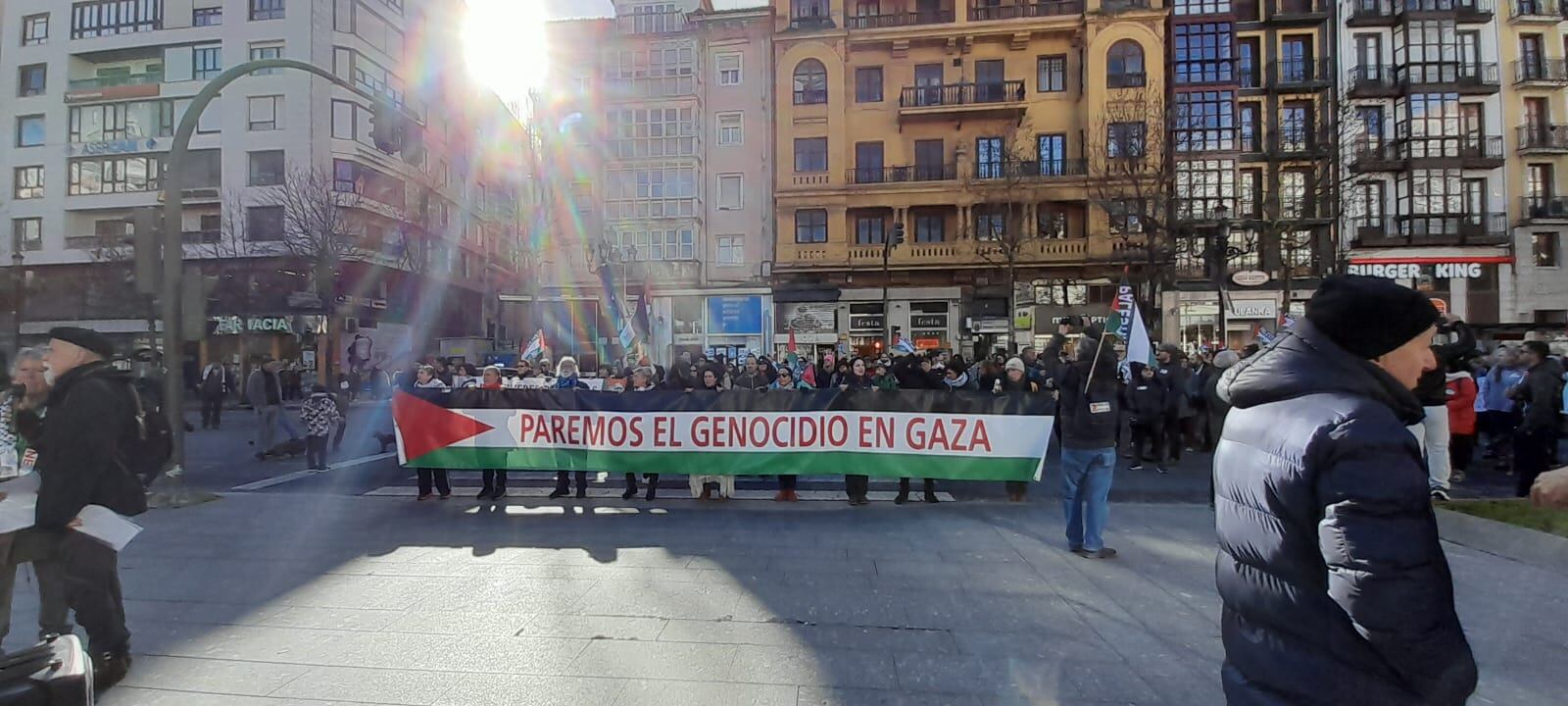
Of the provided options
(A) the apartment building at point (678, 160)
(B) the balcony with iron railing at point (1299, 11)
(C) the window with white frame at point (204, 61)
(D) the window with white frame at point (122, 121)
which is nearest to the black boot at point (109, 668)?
(A) the apartment building at point (678, 160)

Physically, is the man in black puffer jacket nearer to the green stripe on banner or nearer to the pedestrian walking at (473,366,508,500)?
the green stripe on banner

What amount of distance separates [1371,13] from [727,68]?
1169 inches

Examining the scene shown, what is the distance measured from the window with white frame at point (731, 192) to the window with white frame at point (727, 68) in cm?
469

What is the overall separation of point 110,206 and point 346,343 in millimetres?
16830

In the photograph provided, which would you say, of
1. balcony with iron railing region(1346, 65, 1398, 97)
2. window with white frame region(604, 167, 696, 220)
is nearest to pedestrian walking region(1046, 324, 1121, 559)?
window with white frame region(604, 167, 696, 220)

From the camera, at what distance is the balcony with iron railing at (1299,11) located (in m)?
32.8

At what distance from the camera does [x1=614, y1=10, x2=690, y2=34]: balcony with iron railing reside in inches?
1432

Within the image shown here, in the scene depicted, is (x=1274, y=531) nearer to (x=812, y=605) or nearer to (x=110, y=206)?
(x=812, y=605)

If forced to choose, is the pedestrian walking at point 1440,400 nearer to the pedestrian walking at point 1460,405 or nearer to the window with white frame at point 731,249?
the pedestrian walking at point 1460,405

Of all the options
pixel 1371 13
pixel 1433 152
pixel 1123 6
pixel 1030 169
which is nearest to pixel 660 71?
pixel 1030 169

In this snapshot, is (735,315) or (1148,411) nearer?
(1148,411)

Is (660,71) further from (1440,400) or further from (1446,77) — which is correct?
(1446,77)

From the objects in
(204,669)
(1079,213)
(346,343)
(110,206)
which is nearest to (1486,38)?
(1079,213)

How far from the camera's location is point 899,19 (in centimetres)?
3431
